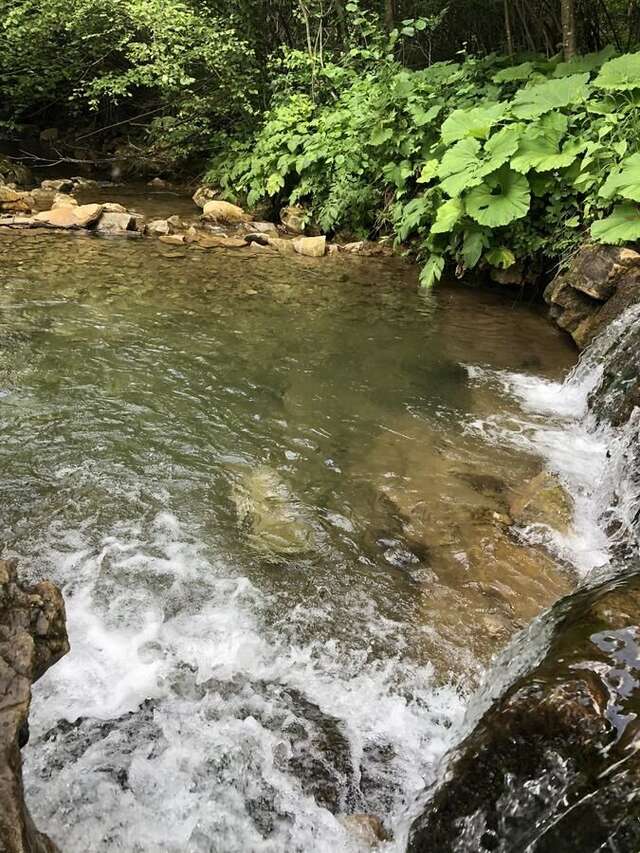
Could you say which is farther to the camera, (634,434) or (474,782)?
(634,434)

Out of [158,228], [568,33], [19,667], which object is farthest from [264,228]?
[19,667]

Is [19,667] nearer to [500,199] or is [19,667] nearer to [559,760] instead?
[559,760]

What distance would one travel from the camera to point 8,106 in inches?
599

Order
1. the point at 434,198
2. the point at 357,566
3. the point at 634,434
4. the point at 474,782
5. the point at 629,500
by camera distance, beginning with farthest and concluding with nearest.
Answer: the point at 434,198, the point at 634,434, the point at 629,500, the point at 357,566, the point at 474,782

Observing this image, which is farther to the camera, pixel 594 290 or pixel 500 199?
pixel 500 199

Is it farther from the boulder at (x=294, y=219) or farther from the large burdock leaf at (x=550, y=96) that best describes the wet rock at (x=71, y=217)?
the large burdock leaf at (x=550, y=96)

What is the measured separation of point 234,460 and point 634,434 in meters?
2.84

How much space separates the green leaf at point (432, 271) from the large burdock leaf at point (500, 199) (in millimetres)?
815

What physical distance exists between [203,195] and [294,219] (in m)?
2.65

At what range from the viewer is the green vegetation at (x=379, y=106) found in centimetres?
726

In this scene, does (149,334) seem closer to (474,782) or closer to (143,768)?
(143,768)

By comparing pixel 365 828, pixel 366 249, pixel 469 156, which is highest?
pixel 469 156

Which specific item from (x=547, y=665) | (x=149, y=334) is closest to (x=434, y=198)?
(x=149, y=334)

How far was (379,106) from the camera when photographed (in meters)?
9.81
